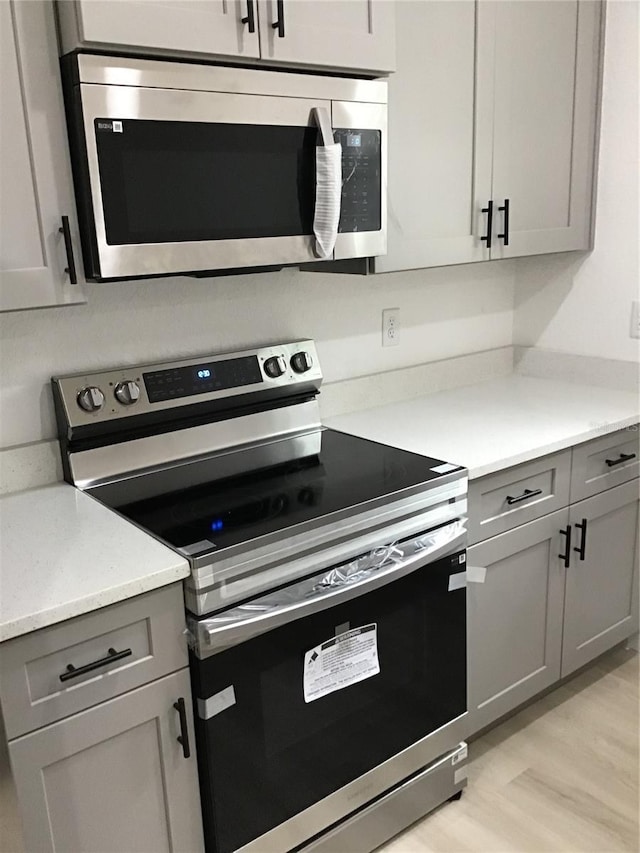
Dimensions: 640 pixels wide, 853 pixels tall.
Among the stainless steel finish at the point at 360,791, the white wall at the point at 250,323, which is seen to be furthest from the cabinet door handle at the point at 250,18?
the stainless steel finish at the point at 360,791

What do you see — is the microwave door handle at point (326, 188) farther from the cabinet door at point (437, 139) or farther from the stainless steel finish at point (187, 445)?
the stainless steel finish at point (187, 445)

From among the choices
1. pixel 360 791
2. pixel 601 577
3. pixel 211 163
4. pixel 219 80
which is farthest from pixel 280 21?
pixel 601 577

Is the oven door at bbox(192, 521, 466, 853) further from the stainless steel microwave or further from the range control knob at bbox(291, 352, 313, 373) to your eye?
the stainless steel microwave

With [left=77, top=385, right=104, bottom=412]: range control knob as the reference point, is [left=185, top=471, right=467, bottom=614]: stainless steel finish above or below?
below

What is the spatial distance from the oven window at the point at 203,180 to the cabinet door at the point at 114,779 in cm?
87

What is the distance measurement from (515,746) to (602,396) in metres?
1.10

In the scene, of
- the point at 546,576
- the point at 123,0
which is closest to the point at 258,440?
the point at 546,576

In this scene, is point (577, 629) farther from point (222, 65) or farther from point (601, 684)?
point (222, 65)

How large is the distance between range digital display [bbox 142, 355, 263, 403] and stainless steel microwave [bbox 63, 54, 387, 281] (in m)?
0.36

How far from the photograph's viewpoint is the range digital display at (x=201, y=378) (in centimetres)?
185

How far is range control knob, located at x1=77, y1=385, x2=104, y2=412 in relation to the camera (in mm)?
1745

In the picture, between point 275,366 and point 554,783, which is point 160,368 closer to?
point 275,366

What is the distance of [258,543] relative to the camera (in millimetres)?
1449

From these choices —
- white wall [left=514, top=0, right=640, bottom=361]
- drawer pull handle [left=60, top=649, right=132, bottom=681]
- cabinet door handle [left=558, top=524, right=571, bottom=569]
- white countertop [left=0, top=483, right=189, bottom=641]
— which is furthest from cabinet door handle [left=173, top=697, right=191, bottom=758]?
white wall [left=514, top=0, right=640, bottom=361]
